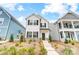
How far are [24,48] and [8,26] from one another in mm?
443

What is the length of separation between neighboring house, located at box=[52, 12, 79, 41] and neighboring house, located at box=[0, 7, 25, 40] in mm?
531

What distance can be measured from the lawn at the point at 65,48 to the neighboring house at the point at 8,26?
0.58 metres

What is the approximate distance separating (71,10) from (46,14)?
398mm

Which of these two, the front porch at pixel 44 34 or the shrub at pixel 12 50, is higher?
the front porch at pixel 44 34

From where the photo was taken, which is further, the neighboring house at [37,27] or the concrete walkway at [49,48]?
the neighboring house at [37,27]

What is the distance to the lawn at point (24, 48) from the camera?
3.15 meters

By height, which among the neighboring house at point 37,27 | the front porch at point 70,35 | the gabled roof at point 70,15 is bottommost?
the front porch at point 70,35

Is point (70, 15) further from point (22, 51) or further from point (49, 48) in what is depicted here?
point (22, 51)

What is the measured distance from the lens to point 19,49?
3180mm

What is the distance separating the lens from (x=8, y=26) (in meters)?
3.29

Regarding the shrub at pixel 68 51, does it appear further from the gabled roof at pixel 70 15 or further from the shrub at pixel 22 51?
the shrub at pixel 22 51

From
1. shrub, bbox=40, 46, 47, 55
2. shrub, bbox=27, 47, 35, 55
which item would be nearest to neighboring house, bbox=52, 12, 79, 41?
shrub, bbox=40, 46, 47, 55

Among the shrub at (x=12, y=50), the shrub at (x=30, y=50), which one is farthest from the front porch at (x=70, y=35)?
the shrub at (x=12, y=50)
